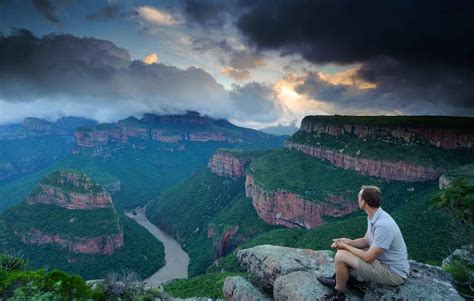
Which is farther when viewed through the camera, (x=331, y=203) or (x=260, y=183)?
(x=260, y=183)

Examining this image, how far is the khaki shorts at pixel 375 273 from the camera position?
33.0ft

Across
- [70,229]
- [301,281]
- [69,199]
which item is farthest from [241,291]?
[69,199]

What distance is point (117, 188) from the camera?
15812cm

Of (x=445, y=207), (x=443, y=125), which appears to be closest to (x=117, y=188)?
(x=443, y=125)

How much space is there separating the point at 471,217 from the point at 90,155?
215 metres

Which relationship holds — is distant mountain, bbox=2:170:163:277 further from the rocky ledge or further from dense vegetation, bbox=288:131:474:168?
the rocky ledge

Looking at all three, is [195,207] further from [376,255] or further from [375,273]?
[376,255]

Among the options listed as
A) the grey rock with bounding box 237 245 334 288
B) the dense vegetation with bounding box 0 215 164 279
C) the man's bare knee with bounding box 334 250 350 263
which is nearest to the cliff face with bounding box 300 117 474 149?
the grey rock with bounding box 237 245 334 288

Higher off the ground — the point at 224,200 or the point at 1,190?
the point at 224,200

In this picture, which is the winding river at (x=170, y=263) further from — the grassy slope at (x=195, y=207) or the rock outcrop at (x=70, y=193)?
the rock outcrop at (x=70, y=193)

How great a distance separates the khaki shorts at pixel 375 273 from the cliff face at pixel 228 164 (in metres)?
118

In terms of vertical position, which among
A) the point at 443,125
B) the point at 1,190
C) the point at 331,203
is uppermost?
the point at 443,125

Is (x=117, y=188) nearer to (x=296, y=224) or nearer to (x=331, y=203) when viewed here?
(x=296, y=224)

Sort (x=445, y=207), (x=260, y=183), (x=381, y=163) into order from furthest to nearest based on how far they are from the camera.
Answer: (x=260, y=183)
(x=381, y=163)
(x=445, y=207)
